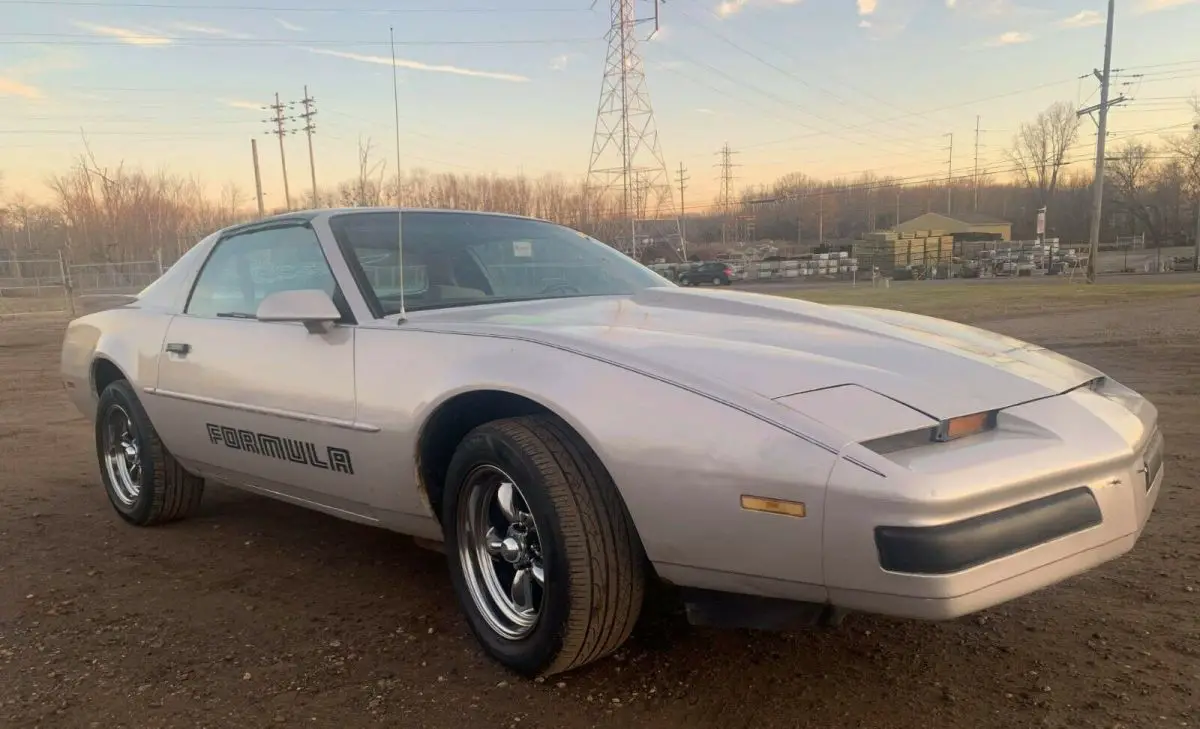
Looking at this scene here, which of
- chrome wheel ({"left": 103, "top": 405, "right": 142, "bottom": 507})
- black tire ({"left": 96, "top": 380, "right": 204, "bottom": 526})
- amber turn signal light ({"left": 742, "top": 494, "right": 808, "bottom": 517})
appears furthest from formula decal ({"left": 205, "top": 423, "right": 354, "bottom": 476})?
amber turn signal light ({"left": 742, "top": 494, "right": 808, "bottom": 517})

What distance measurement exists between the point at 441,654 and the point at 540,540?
2.18ft

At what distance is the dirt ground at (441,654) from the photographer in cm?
214

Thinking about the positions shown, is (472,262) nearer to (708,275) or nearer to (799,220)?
(708,275)

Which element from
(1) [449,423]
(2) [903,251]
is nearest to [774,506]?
(1) [449,423]

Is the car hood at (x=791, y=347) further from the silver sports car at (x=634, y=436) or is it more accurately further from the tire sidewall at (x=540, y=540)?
the tire sidewall at (x=540, y=540)

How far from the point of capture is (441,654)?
2516 mm

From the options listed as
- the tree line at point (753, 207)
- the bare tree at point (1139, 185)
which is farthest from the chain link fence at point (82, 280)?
the bare tree at point (1139, 185)

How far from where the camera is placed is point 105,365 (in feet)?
13.7

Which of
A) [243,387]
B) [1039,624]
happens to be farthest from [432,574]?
[1039,624]

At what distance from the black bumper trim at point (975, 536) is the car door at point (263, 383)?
1.66 metres

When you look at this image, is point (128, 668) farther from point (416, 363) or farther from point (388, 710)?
point (416, 363)

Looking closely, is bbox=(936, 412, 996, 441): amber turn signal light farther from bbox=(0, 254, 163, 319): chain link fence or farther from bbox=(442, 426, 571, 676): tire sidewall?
bbox=(0, 254, 163, 319): chain link fence

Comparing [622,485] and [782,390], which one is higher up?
[782,390]

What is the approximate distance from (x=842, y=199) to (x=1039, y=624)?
10645cm
